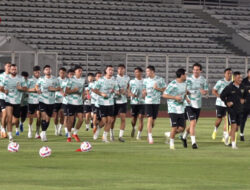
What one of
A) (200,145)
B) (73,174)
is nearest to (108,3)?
(200,145)

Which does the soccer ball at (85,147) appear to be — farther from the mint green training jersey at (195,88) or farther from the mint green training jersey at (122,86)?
the mint green training jersey at (122,86)

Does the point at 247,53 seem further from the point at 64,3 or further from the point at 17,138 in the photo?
the point at 17,138

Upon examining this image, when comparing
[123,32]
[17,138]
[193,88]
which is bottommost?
[17,138]

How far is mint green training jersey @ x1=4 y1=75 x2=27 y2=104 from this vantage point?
23.3 m

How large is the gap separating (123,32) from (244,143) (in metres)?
27.4

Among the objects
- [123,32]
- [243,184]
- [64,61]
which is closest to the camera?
[243,184]

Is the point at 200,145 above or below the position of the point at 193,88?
below

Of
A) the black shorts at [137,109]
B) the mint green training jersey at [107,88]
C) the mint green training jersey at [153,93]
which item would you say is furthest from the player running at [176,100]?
the black shorts at [137,109]

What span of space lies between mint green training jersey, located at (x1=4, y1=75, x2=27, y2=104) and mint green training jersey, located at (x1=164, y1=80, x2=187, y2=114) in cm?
525

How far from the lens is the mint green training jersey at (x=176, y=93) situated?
20453mm

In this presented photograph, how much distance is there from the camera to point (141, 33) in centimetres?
5059

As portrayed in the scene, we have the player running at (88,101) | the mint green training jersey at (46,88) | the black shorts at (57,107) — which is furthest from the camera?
the player running at (88,101)

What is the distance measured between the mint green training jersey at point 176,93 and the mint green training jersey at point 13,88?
5252 millimetres

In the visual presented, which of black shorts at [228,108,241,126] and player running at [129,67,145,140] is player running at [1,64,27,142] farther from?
black shorts at [228,108,241,126]
